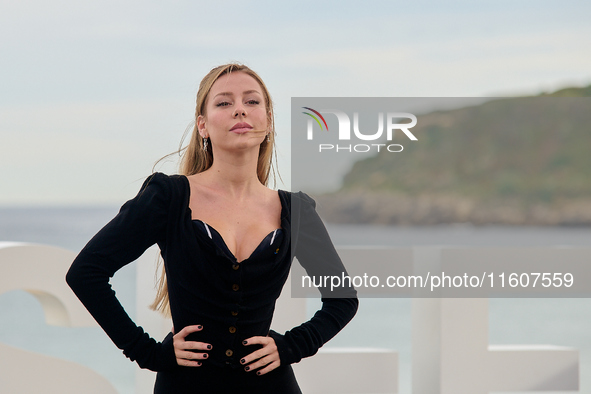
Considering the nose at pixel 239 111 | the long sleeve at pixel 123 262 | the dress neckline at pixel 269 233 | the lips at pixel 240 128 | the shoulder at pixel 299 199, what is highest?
the nose at pixel 239 111

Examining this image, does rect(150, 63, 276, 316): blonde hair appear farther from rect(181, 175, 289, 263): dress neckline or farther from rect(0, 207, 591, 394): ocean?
rect(0, 207, 591, 394): ocean

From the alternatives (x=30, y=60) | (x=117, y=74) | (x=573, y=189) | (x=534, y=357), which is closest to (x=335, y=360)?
(x=534, y=357)

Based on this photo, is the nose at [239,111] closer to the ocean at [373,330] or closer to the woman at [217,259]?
the woman at [217,259]

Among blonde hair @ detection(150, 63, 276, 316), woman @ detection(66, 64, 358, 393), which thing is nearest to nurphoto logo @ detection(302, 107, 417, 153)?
blonde hair @ detection(150, 63, 276, 316)

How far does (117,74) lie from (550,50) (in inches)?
475

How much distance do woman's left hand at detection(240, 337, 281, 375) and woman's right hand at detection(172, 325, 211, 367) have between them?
99 millimetres

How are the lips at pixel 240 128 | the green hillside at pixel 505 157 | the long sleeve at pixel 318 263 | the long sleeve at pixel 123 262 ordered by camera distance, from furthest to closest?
the green hillside at pixel 505 157
the long sleeve at pixel 318 263
the lips at pixel 240 128
the long sleeve at pixel 123 262

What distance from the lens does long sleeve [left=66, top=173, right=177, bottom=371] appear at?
1502mm

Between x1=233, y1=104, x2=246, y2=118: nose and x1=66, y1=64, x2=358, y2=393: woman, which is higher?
x1=233, y1=104, x2=246, y2=118: nose

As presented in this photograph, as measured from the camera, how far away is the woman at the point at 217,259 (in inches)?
60.3

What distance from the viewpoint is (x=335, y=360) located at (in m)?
2.85

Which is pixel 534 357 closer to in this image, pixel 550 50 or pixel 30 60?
pixel 550 50

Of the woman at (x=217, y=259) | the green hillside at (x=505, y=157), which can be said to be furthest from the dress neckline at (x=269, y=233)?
the green hillside at (x=505, y=157)

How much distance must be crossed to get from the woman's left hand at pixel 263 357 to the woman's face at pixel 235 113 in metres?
0.48
